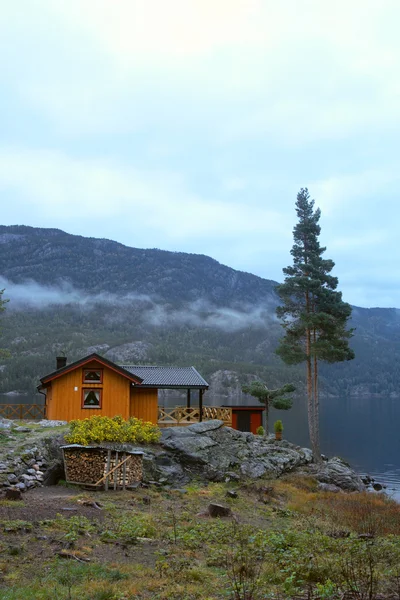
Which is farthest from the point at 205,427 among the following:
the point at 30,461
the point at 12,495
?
the point at 12,495

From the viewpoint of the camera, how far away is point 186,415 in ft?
113

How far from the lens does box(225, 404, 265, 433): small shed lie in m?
43.4

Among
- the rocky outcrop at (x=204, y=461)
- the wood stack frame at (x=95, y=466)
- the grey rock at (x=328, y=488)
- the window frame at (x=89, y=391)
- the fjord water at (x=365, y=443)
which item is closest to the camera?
the rocky outcrop at (x=204, y=461)

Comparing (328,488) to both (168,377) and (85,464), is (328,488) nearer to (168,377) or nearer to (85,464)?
(168,377)

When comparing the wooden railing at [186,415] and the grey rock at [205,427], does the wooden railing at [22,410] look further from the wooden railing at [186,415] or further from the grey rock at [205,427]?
the grey rock at [205,427]

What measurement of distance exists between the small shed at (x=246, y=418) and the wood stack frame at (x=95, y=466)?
2233 cm

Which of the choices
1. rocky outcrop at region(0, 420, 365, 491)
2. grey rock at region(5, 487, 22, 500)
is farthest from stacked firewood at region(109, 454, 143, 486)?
grey rock at region(5, 487, 22, 500)

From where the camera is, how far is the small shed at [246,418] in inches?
1708

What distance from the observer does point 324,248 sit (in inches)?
1483

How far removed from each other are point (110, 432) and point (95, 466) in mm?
3766

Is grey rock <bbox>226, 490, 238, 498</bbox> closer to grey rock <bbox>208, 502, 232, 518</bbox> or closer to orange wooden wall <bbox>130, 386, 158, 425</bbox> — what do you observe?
grey rock <bbox>208, 502, 232, 518</bbox>

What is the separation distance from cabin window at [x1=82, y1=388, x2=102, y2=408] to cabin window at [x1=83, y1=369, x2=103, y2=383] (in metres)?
0.65

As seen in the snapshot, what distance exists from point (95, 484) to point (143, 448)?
5.40 metres

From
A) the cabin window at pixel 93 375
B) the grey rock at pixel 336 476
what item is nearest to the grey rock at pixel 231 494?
the grey rock at pixel 336 476
